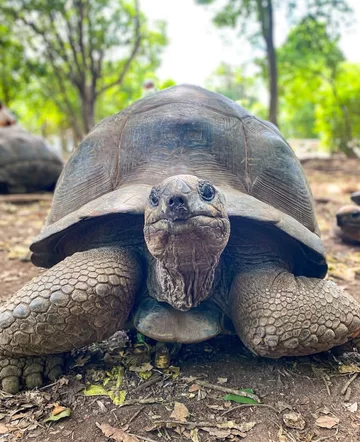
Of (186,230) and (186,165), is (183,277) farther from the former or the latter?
(186,165)

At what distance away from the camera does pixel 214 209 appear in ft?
5.20

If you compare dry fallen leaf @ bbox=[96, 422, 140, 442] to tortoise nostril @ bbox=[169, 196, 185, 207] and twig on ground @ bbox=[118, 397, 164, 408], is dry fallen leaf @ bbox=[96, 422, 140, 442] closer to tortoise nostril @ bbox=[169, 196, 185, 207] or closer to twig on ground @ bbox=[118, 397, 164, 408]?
twig on ground @ bbox=[118, 397, 164, 408]

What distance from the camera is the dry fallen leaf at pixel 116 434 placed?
1492mm

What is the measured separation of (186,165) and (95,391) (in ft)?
3.55

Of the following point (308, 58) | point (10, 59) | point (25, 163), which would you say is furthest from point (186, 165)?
point (10, 59)

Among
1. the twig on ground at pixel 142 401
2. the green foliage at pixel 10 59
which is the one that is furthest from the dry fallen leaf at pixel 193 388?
the green foliage at pixel 10 59

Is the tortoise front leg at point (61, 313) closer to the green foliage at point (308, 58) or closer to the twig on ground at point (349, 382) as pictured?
the twig on ground at point (349, 382)

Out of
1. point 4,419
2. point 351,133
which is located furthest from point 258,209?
point 351,133

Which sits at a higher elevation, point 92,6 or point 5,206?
point 92,6

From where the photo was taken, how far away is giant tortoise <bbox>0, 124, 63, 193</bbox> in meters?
7.52

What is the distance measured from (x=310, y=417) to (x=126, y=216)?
1.13m

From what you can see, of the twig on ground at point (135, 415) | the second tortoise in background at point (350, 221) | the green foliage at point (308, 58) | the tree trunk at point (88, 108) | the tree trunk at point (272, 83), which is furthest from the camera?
the tree trunk at point (88, 108)

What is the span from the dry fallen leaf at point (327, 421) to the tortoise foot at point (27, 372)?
3.52ft

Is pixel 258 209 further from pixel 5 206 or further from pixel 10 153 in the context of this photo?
pixel 10 153
